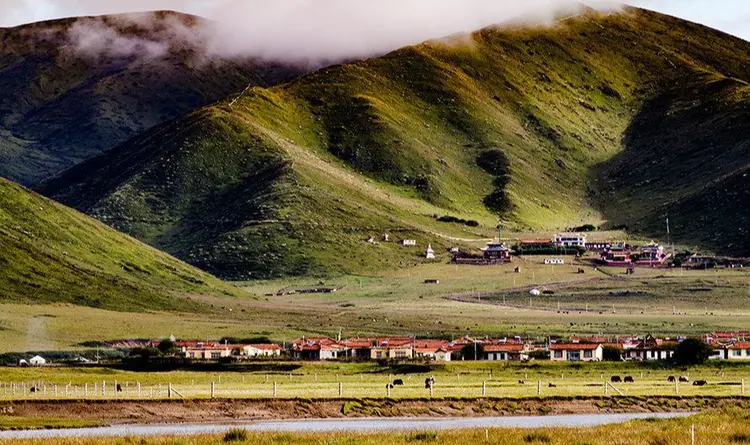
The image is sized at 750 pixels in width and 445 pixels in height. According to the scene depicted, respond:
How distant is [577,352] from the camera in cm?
16900

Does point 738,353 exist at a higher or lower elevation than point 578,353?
lower

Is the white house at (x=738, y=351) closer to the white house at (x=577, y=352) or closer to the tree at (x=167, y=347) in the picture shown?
the white house at (x=577, y=352)

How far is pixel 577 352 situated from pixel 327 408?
75.3 m

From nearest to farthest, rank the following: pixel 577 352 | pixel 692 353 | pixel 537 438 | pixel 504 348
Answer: pixel 537 438, pixel 692 353, pixel 577 352, pixel 504 348

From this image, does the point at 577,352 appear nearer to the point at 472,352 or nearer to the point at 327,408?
the point at 472,352

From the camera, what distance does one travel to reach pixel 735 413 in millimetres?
77750

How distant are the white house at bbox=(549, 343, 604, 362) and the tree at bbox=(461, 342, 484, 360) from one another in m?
8.00

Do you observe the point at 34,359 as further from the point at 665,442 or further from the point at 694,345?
the point at 665,442

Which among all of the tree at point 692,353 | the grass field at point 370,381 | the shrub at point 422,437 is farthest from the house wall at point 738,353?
the shrub at point 422,437

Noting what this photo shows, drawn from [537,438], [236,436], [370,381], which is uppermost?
[370,381]

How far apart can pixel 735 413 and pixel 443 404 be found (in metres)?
26.2

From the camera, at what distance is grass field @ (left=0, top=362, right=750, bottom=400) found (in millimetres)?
106500

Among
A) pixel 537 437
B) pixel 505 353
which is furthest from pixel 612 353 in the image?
pixel 537 437

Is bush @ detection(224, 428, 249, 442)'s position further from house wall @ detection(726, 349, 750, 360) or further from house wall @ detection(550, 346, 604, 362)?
house wall @ detection(726, 349, 750, 360)
